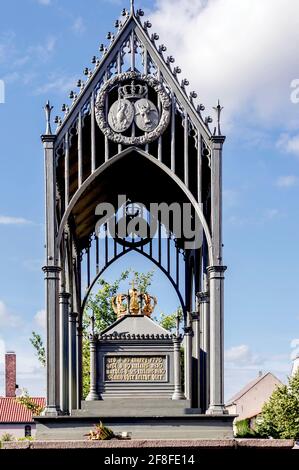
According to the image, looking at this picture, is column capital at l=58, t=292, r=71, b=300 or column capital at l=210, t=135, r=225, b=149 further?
column capital at l=58, t=292, r=71, b=300

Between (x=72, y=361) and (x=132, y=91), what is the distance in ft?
34.0

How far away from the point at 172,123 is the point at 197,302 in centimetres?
778

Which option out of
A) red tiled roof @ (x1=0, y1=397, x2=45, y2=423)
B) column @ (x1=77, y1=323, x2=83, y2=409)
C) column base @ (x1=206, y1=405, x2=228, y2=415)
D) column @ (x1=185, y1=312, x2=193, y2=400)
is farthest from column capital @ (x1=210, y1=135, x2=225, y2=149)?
red tiled roof @ (x1=0, y1=397, x2=45, y2=423)

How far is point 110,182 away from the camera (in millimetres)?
35781

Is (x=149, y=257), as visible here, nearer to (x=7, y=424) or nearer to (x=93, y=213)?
(x=93, y=213)

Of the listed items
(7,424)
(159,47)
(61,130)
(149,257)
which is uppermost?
(159,47)

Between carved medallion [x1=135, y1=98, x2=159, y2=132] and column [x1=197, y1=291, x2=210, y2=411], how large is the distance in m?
5.71

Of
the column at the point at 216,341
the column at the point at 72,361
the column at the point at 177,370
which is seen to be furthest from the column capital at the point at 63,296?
the column at the point at 216,341

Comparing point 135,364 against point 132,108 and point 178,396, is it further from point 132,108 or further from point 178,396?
point 132,108

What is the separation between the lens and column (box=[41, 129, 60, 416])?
28703 millimetres

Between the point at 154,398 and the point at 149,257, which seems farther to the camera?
the point at 149,257

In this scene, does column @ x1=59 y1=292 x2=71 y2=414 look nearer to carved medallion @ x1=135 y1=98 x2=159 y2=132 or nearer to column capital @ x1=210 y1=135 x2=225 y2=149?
carved medallion @ x1=135 y1=98 x2=159 y2=132

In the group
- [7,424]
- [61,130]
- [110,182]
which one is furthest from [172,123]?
[7,424]

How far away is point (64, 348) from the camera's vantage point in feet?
103
